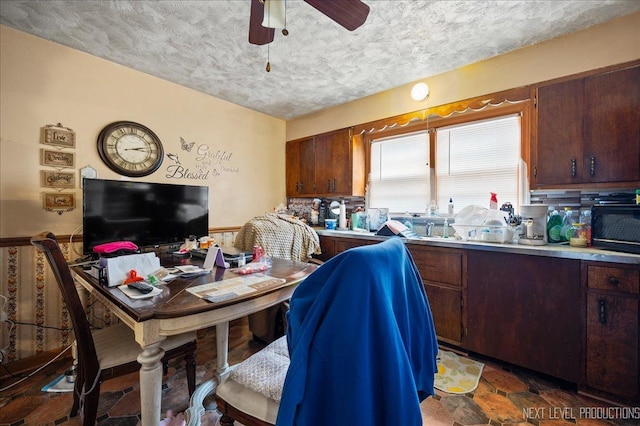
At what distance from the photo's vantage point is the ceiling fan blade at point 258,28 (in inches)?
52.8

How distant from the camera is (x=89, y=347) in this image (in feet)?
4.13

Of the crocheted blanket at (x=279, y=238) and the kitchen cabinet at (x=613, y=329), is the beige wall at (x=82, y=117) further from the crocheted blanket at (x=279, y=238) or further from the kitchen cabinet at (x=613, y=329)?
the kitchen cabinet at (x=613, y=329)

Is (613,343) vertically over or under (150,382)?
under

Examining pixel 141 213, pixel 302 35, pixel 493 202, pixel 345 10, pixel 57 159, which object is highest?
pixel 302 35

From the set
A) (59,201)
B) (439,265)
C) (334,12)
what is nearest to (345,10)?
(334,12)

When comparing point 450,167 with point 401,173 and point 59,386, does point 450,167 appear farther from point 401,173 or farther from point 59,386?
point 59,386

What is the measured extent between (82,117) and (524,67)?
3752 mm

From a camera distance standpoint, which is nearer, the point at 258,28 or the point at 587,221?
the point at 258,28

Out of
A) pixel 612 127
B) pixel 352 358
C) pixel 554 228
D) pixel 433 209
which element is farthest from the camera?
pixel 433 209

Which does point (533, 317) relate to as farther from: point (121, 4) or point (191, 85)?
point (191, 85)

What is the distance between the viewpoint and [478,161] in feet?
8.55

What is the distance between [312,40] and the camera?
2078 millimetres

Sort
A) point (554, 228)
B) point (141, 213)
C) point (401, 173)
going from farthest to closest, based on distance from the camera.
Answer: point (401, 173), point (141, 213), point (554, 228)

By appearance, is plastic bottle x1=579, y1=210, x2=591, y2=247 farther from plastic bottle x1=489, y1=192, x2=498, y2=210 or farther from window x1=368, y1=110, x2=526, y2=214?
plastic bottle x1=489, y1=192, x2=498, y2=210
